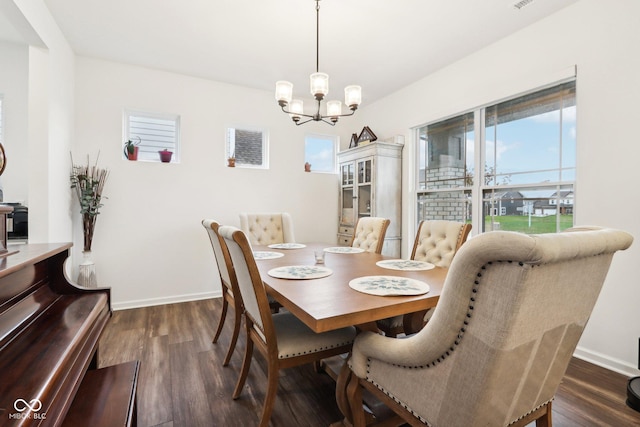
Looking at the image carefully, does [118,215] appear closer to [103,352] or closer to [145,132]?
[145,132]

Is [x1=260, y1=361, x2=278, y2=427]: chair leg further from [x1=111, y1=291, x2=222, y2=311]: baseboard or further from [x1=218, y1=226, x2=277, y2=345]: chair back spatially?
[x1=111, y1=291, x2=222, y2=311]: baseboard

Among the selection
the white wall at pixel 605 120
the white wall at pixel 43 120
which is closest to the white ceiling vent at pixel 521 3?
the white wall at pixel 605 120

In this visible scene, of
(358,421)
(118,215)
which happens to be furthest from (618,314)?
(118,215)

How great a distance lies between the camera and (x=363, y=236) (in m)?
2.97

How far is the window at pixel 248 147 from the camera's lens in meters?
3.98

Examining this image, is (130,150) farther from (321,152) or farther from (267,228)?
(321,152)

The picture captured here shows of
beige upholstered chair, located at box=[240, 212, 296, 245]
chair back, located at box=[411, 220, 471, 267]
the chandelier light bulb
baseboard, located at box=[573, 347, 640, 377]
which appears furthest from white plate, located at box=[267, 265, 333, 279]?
baseboard, located at box=[573, 347, 640, 377]

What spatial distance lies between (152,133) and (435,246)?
133 inches

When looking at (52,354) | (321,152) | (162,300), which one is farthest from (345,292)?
(321,152)

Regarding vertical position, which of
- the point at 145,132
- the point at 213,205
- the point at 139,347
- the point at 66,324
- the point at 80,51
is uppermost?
the point at 80,51

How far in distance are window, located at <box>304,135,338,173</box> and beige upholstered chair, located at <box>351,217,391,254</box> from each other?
1.78 m

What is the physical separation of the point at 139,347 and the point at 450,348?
8.12ft

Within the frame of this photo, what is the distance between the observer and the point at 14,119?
2984mm

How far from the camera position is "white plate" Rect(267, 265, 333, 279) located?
162 centimetres
